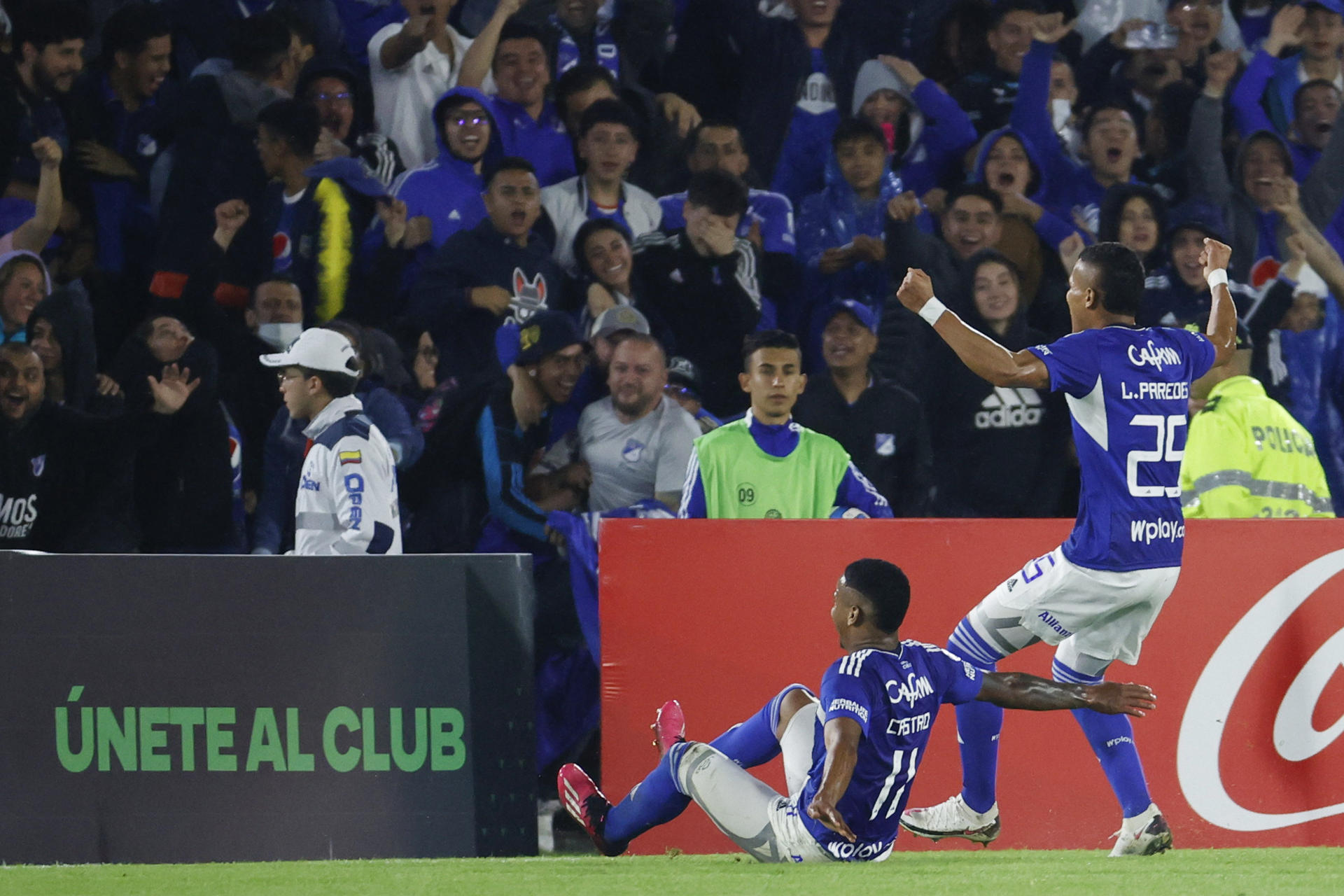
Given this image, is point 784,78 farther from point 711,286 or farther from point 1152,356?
point 1152,356

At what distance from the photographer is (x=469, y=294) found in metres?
8.27

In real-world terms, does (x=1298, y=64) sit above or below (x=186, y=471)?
above

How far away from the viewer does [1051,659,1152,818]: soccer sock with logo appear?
5215 millimetres

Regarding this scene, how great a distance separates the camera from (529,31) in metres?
9.12

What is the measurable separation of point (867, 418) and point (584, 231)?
1.89m

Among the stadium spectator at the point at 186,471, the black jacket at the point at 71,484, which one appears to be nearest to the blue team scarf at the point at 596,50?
the stadium spectator at the point at 186,471

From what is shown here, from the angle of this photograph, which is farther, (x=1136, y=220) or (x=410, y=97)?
(x=410, y=97)

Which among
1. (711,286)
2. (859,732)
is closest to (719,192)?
(711,286)

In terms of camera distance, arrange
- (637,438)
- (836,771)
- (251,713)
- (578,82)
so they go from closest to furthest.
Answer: (836,771)
(251,713)
(637,438)
(578,82)

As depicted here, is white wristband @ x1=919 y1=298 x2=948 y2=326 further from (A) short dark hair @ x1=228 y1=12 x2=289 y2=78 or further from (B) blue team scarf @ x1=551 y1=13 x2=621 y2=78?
(A) short dark hair @ x1=228 y1=12 x2=289 y2=78

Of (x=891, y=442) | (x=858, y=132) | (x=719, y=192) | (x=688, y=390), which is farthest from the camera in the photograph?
(x=858, y=132)

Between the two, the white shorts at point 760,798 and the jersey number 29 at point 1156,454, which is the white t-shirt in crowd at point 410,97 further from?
the jersey number 29 at point 1156,454

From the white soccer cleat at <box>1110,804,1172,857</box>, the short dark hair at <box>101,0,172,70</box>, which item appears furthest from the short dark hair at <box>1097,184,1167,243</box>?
the short dark hair at <box>101,0,172,70</box>

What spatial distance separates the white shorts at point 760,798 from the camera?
4.82 metres
